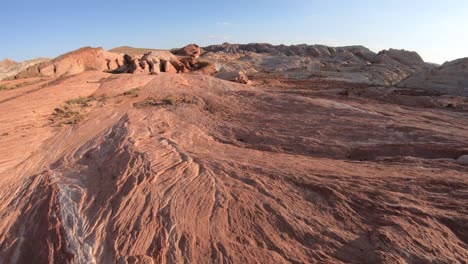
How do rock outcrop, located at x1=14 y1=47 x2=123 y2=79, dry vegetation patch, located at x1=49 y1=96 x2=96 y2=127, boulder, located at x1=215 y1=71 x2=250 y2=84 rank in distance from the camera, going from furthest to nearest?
1. rock outcrop, located at x1=14 y1=47 x2=123 y2=79
2. boulder, located at x1=215 y1=71 x2=250 y2=84
3. dry vegetation patch, located at x1=49 y1=96 x2=96 y2=127

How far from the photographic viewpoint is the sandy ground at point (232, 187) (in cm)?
517

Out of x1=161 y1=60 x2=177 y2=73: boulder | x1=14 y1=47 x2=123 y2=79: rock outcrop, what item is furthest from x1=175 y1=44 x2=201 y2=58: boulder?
x1=161 y1=60 x2=177 y2=73: boulder

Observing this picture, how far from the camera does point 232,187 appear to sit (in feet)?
21.5

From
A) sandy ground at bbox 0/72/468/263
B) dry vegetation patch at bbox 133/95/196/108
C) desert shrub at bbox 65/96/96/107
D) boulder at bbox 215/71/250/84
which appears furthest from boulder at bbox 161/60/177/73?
→ sandy ground at bbox 0/72/468/263

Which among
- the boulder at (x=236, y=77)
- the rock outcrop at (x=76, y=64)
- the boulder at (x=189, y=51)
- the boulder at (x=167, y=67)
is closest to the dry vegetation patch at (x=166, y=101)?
the boulder at (x=236, y=77)

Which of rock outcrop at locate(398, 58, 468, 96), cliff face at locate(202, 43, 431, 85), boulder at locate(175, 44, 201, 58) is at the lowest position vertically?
cliff face at locate(202, 43, 431, 85)

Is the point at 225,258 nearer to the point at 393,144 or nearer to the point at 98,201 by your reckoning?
the point at 98,201

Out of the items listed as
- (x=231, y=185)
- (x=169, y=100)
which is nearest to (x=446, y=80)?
(x=169, y=100)

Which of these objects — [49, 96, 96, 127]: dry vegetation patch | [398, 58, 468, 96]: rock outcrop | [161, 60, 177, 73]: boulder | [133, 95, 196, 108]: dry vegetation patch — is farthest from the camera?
[161, 60, 177, 73]: boulder

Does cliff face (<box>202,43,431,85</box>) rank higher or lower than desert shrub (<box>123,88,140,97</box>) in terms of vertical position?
lower

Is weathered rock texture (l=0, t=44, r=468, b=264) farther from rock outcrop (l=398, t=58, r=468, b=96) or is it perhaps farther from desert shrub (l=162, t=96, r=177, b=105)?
rock outcrop (l=398, t=58, r=468, b=96)

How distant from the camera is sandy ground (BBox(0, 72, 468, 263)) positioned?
5168mm

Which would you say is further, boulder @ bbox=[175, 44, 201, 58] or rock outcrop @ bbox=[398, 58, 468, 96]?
boulder @ bbox=[175, 44, 201, 58]

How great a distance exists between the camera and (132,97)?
1322 centimetres
